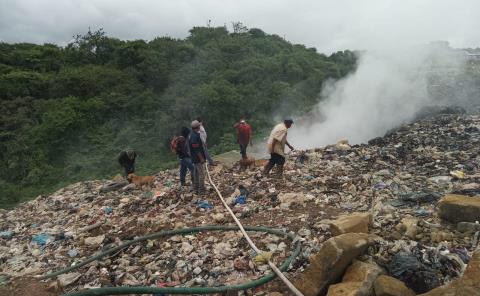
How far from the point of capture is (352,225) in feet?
14.6

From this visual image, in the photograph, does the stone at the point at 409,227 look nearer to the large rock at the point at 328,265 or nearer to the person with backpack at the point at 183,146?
the large rock at the point at 328,265

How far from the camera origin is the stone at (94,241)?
5980mm

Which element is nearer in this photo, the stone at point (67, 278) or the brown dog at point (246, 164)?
the stone at point (67, 278)

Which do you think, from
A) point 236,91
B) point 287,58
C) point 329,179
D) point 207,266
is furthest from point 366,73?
point 207,266

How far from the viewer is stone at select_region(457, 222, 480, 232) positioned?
4262 millimetres

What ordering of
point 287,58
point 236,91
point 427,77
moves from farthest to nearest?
point 287,58 → point 236,91 → point 427,77

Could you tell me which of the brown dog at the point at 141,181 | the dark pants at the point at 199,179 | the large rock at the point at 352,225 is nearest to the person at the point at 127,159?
the brown dog at the point at 141,181

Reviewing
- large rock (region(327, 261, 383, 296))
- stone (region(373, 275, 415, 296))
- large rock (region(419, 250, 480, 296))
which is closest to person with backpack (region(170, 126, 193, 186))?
large rock (region(327, 261, 383, 296))

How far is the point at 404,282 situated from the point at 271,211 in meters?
2.89

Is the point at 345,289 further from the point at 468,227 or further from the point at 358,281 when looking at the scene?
the point at 468,227

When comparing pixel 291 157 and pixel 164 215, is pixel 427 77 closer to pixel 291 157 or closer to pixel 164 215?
pixel 291 157

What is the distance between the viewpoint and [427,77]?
17.3 metres

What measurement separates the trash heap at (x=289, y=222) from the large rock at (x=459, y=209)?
0.04 ft

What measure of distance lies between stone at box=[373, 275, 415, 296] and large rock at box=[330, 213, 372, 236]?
102cm
